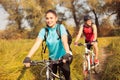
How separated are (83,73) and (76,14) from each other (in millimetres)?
33246

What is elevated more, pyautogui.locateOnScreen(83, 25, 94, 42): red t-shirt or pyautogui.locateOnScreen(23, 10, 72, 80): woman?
pyautogui.locateOnScreen(23, 10, 72, 80): woman

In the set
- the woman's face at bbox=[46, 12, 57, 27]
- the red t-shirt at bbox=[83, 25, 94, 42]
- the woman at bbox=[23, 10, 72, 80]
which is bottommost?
the red t-shirt at bbox=[83, 25, 94, 42]

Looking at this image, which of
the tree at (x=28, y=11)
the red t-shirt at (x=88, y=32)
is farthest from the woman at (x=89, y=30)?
the tree at (x=28, y=11)

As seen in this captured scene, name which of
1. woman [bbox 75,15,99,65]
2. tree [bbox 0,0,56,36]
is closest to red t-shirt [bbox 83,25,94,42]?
woman [bbox 75,15,99,65]

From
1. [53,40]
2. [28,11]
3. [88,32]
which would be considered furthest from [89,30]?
[28,11]

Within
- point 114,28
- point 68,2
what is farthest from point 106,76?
point 68,2

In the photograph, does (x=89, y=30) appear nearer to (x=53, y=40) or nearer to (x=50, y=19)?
(x=53, y=40)

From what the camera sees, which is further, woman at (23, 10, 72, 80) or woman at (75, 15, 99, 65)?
woman at (75, 15, 99, 65)

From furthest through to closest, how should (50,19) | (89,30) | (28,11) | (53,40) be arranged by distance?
(28,11), (89,30), (53,40), (50,19)

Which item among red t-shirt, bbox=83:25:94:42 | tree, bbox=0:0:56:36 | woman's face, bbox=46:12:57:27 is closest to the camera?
woman's face, bbox=46:12:57:27

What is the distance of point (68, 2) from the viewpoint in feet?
134

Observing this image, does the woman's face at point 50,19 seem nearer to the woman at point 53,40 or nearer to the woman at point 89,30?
the woman at point 53,40

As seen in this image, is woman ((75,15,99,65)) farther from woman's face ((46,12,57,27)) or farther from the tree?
the tree

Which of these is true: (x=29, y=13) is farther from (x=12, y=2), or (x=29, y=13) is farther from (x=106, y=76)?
(x=106, y=76)
